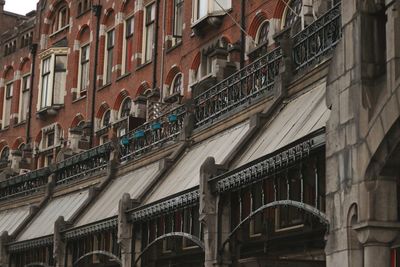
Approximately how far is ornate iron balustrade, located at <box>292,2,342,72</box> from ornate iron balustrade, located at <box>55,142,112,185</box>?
12.4 metres

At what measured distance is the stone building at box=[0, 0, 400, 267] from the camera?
11.9 metres

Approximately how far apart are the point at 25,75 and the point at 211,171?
103ft

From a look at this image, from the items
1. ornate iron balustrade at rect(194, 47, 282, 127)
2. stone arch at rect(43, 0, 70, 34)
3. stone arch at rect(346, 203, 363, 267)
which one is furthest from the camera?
stone arch at rect(43, 0, 70, 34)

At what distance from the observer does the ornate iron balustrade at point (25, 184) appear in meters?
34.1

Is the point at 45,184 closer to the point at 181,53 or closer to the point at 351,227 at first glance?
the point at 181,53

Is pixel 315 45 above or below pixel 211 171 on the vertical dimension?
above

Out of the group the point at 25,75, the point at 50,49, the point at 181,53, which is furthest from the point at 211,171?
the point at 25,75

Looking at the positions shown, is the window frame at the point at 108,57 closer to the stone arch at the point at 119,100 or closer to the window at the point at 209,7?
the stone arch at the point at 119,100

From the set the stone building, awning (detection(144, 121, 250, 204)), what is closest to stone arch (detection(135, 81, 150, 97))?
the stone building

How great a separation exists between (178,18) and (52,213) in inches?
363

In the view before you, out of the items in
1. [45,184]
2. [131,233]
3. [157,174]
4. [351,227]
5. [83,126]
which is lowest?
[351,227]

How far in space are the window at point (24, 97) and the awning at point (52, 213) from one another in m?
16.4

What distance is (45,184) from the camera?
33406mm

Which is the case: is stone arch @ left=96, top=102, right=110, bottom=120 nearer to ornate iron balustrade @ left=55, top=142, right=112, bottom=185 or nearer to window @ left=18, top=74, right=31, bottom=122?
ornate iron balustrade @ left=55, top=142, right=112, bottom=185
